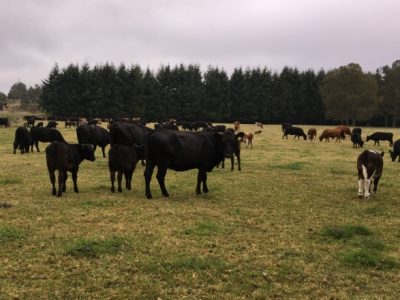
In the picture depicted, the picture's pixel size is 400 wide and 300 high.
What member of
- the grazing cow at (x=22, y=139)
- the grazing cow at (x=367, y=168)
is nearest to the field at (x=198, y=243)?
the grazing cow at (x=367, y=168)

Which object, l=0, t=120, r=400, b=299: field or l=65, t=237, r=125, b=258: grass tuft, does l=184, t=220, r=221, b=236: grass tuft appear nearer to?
l=0, t=120, r=400, b=299: field

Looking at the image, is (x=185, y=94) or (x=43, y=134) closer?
(x=43, y=134)

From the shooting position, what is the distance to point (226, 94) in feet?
286

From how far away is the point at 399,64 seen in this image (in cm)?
8625

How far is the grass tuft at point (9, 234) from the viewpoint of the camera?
769 centimetres

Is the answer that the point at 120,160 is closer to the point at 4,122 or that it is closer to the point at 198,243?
the point at 198,243

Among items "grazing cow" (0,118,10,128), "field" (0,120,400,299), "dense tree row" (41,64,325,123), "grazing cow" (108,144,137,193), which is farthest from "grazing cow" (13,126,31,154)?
"dense tree row" (41,64,325,123)

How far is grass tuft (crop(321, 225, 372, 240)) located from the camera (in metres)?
8.53

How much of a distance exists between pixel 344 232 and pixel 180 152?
17.9ft

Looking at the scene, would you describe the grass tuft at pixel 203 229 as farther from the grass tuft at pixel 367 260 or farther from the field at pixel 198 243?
the grass tuft at pixel 367 260

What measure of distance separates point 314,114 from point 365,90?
44.9 ft

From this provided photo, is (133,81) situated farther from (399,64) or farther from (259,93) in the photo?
(399,64)

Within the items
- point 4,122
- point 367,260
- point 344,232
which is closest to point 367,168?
point 344,232

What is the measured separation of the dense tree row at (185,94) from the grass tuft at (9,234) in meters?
73.4
